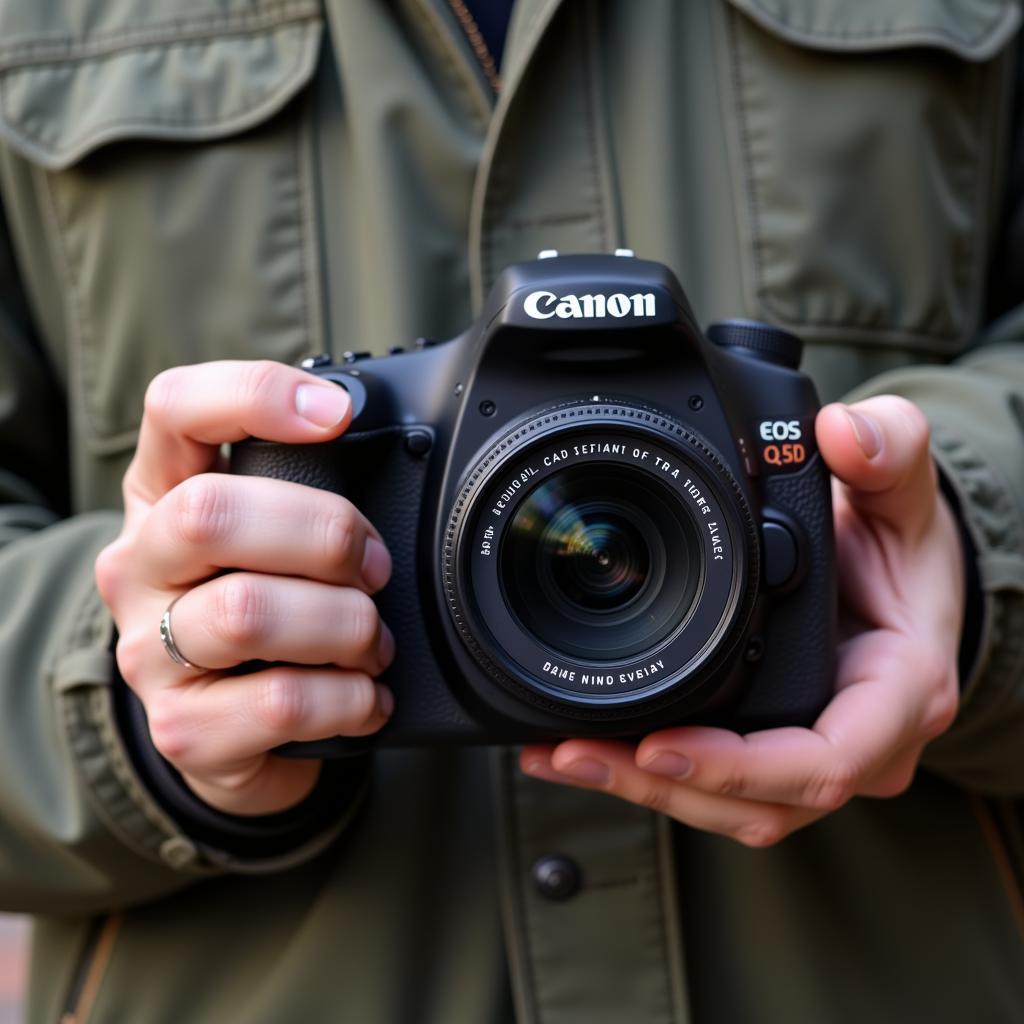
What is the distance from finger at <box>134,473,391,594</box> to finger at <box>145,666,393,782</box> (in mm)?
70

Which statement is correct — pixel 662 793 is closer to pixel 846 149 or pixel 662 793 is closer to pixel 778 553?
pixel 778 553

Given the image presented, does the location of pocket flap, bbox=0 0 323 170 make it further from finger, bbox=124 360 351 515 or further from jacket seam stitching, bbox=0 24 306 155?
finger, bbox=124 360 351 515

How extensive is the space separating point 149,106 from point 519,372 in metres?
0.42

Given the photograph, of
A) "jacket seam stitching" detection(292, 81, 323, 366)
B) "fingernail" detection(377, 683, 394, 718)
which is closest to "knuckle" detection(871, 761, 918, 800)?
"fingernail" detection(377, 683, 394, 718)

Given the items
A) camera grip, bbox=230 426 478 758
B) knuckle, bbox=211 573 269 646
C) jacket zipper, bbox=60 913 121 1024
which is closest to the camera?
knuckle, bbox=211 573 269 646

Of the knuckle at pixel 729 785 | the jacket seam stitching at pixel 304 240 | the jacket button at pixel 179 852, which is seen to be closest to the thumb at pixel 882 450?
the knuckle at pixel 729 785

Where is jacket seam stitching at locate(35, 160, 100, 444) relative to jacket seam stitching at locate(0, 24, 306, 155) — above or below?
below

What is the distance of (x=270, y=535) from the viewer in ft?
2.36

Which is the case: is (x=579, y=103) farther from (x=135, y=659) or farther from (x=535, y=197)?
(x=135, y=659)

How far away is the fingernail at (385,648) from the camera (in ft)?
2.58

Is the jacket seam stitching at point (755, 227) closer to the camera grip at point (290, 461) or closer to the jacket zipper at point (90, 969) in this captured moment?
the camera grip at point (290, 461)

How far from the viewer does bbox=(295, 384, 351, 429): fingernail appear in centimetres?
74

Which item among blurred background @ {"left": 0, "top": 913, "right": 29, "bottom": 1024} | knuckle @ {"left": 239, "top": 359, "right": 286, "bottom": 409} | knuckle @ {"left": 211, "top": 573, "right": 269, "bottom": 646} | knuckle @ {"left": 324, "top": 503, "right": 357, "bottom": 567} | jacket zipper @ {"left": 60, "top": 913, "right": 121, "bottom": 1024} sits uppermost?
knuckle @ {"left": 239, "top": 359, "right": 286, "bottom": 409}

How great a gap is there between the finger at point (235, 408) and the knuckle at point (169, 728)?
0.16 meters
